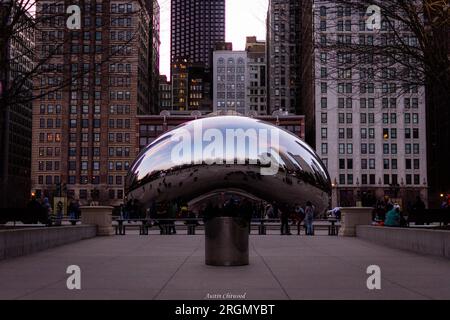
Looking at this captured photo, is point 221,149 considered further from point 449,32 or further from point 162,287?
point 162,287

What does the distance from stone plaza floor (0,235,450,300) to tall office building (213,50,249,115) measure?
542ft

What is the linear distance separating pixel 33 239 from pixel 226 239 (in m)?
5.38

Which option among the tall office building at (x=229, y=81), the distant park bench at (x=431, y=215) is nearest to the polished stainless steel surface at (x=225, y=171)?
the distant park bench at (x=431, y=215)

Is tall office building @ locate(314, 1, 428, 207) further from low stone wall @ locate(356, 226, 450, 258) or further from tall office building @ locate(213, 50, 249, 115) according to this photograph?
low stone wall @ locate(356, 226, 450, 258)

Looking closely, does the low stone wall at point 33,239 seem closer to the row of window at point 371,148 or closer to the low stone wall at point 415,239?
the low stone wall at point 415,239

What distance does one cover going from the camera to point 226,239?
34.6ft

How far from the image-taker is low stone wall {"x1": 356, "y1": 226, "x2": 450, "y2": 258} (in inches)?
488

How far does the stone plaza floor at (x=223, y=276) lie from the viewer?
7078 millimetres

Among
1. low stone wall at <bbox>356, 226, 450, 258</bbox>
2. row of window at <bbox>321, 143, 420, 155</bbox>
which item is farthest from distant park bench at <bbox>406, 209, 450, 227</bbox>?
row of window at <bbox>321, 143, 420, 155</bbox>

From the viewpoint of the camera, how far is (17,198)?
303 feet

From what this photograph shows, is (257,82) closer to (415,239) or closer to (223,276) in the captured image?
(415,239)

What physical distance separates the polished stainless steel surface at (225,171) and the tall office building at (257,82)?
442 feet

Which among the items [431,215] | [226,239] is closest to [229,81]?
[431,215]

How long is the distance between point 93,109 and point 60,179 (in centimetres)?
1445
